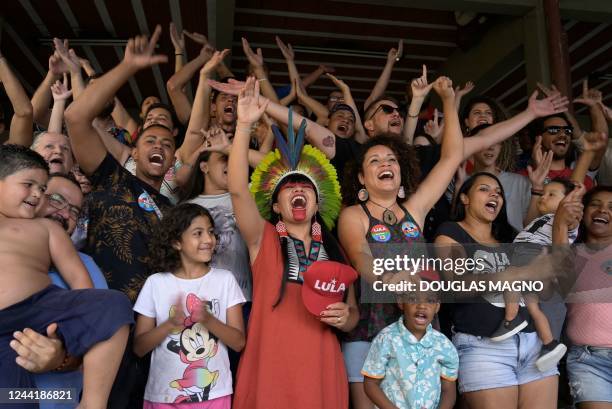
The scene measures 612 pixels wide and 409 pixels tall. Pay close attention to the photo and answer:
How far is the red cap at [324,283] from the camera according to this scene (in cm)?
241

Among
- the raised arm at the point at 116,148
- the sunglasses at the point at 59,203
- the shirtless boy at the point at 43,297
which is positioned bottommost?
the shirtless boy at the point at 43,297

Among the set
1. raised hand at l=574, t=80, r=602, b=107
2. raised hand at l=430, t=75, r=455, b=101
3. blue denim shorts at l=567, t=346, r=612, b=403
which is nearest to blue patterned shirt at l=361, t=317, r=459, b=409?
blue denim shorts at l=567, t=346, r=612, b=403

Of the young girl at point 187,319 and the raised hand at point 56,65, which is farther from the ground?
the raised hand at point 56,65

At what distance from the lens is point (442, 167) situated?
128 inches

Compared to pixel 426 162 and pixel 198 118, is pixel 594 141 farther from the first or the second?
pixel 198 118

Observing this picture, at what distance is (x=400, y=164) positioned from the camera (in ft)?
10.6

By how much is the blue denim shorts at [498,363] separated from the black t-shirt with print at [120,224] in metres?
1.56

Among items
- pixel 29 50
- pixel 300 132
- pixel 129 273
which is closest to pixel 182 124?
pixel 300 132

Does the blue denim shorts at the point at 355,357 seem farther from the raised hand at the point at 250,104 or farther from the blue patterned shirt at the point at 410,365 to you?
the raised hand at the point at 250,104

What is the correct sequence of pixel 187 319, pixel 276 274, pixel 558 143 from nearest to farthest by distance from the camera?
1. pixel 187 319
2. pixel 276 274
3. pixel 558 143

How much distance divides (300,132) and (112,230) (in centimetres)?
105

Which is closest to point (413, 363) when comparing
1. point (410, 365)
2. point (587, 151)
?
point (410, 365)

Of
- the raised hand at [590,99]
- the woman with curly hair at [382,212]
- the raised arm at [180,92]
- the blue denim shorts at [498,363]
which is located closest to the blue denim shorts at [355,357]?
the woman with curly hair at [382,212]

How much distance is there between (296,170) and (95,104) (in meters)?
1.00
